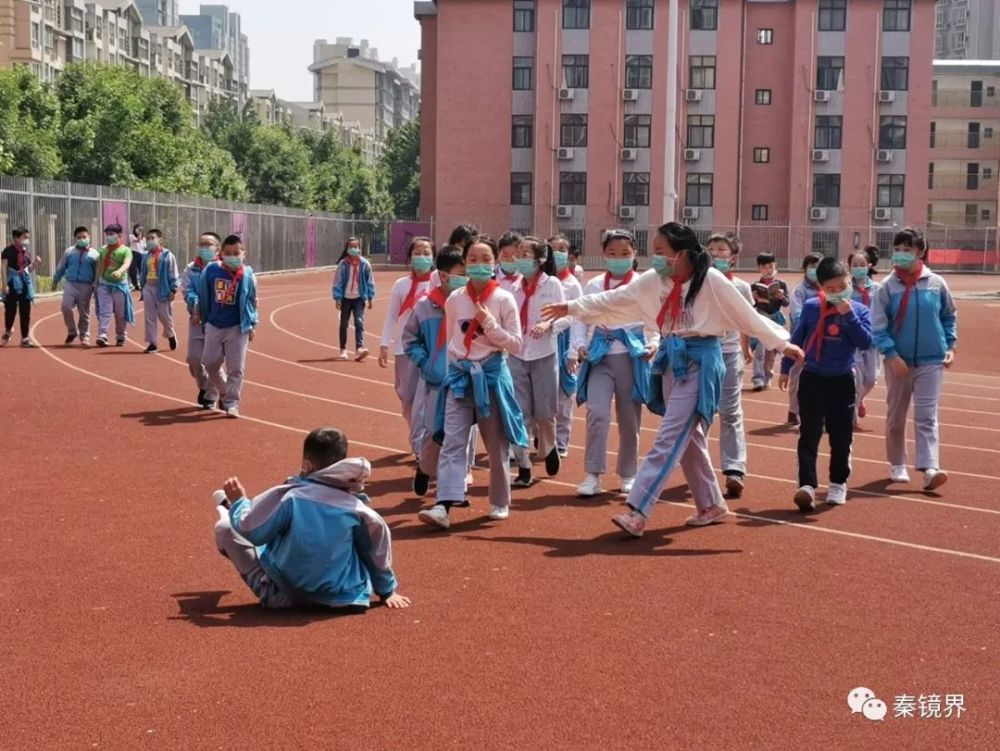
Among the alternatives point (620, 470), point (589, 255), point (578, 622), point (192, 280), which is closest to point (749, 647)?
point (578, 622)

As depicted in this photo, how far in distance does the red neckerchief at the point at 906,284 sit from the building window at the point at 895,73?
6105 centimetres

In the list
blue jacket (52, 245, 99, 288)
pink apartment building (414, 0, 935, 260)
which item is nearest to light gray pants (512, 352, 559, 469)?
blue jacket (52, 245, 99, 288)

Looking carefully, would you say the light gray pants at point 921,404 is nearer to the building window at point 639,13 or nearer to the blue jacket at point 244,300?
the blue jacket at point 244,300

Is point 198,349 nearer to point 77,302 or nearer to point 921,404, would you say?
point 77,302

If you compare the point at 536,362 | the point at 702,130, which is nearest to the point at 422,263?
the point at 536,362

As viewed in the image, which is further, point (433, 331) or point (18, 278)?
point (18, 278)

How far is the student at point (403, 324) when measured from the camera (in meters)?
11.9

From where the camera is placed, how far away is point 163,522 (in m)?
9.50

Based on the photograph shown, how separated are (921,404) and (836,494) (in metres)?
1.38

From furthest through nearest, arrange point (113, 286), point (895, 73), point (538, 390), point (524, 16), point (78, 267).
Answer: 1. point (524, 16)
2. point (895, 73)
3. point (113, 286)
4. point (78, 267)
5. point (538, 390)

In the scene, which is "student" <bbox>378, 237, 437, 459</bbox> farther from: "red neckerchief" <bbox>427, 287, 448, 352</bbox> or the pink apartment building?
the pink apartment building

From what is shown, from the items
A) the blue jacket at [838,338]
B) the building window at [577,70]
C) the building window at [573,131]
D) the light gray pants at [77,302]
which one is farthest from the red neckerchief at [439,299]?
the building window at [577,70]

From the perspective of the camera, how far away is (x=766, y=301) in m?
14.8

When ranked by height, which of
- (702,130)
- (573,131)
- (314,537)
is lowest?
(314,537)
